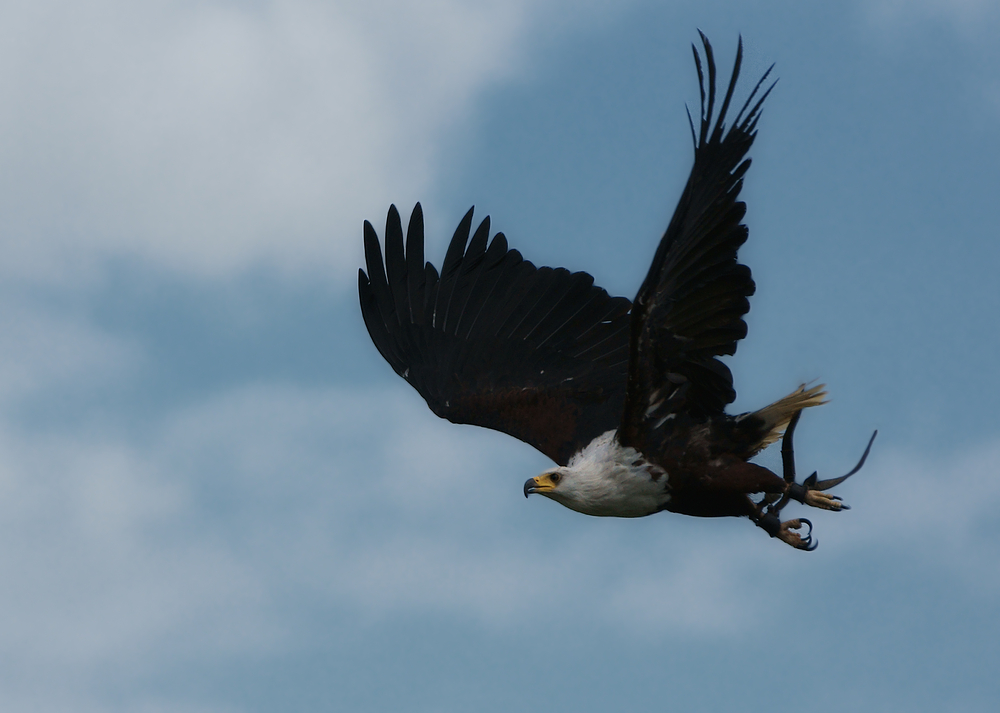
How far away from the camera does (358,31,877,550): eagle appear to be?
8.27 m

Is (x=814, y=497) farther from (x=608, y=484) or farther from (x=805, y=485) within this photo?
(x=608, y=484)

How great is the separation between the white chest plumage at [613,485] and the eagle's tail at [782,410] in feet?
2.45

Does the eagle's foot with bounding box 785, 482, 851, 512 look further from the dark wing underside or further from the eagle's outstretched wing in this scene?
the dark wing underside

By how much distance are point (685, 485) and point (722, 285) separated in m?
1.56

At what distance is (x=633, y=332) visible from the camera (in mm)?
8453

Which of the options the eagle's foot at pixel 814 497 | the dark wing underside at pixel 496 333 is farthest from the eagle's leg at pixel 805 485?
the dark wing underside at pixel 496 333

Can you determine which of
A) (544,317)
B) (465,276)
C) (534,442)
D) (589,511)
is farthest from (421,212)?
(589,511)

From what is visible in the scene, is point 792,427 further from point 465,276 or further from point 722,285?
point 465,276

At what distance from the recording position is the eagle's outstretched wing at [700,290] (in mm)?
8188

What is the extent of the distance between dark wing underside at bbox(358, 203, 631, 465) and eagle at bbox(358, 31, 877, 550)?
0.5 inches

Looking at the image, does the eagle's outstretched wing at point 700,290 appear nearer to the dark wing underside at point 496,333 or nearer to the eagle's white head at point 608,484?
the eagle's white head at point 608,484

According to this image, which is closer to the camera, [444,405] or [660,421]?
[660,421]

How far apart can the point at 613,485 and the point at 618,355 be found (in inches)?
72.7

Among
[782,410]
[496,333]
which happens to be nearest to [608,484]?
[782,410]
